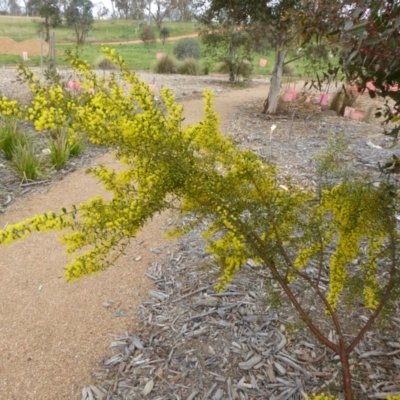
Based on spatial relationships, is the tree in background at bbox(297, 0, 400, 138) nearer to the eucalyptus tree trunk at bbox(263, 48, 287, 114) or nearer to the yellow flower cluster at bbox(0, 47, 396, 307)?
the yellow flower cluster at bbox(0, 47, 396, 307)

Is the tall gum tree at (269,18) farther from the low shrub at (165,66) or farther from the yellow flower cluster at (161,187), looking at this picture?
the low shrub at (165,66)

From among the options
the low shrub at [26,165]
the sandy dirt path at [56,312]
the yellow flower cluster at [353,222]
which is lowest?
the sandy dirt path at [56,312]

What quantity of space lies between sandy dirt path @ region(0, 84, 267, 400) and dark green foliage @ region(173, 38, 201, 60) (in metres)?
17.8

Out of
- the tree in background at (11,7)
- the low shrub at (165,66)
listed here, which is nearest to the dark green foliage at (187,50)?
the low shrub at (165,66)

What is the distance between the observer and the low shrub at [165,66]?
16.7 meters

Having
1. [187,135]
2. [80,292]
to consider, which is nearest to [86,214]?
[187,135]

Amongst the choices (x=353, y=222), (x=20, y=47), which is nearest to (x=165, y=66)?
(x=20, y=47)

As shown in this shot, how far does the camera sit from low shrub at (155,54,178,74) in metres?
16.7

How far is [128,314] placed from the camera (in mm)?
3064

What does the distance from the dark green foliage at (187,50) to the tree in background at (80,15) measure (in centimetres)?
934

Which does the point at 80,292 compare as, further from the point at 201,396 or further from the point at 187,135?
the point at 187,135

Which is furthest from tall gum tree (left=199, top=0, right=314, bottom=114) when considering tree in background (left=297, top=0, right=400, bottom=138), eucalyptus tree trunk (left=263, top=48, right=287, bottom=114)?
tree in background (left=297, top=0, right=400, bottom=138)

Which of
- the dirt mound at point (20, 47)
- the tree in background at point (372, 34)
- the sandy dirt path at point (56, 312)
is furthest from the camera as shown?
the dirt mound at point (20, 47)

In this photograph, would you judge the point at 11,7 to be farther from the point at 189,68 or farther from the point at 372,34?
the point at 372,34
